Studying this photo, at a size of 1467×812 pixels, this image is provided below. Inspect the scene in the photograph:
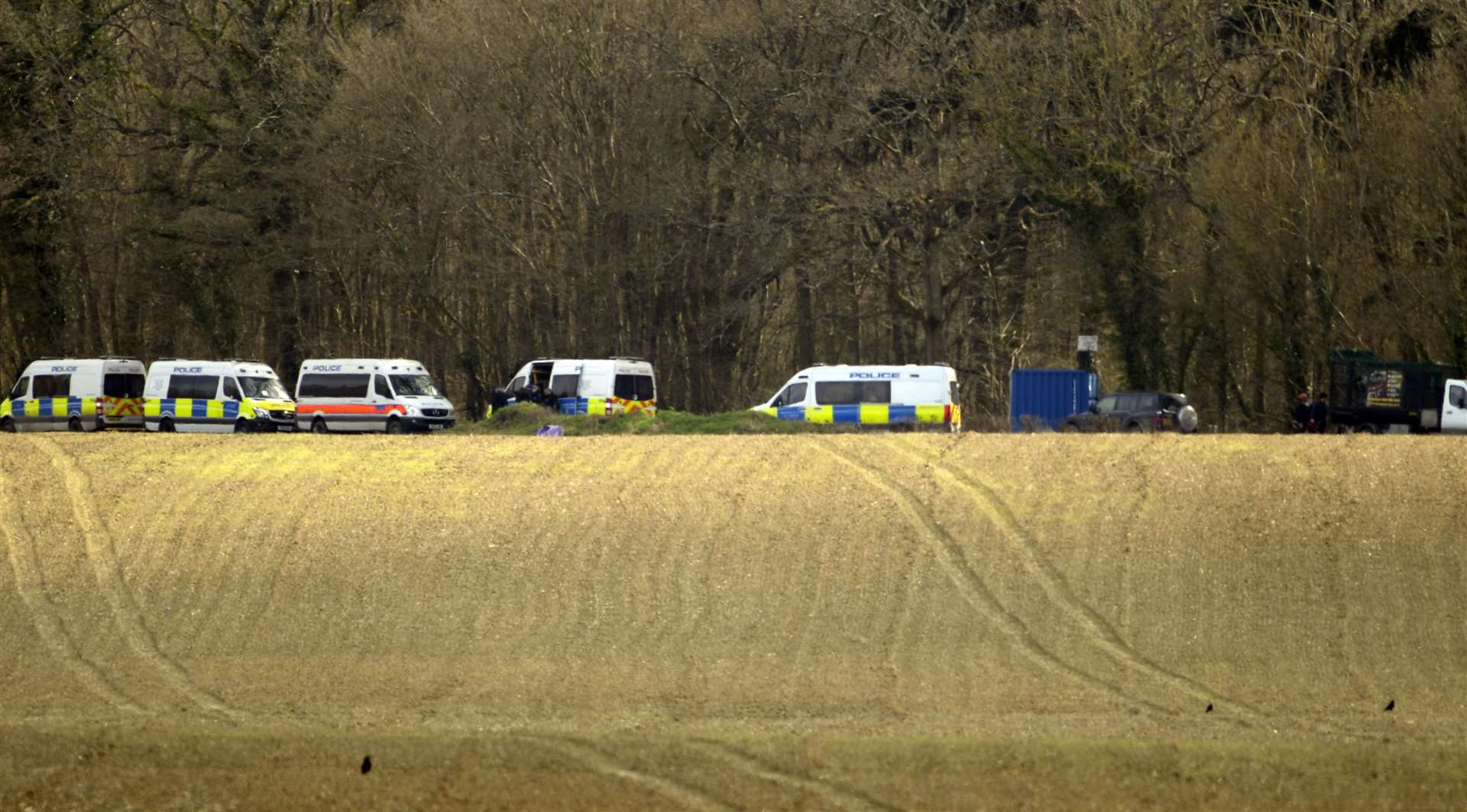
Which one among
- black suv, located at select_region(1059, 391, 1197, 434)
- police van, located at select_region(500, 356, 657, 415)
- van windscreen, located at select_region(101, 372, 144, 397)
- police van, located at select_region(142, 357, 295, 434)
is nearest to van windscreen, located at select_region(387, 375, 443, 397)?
police van, located at select_region(500, 356, 657, 415)

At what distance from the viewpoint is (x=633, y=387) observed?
3950 centimetres

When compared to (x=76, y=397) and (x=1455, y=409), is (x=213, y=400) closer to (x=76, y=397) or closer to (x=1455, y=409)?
(x=76, y=397)

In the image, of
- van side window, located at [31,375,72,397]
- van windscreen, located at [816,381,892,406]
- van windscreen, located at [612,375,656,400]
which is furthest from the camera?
van side window, located at [31,375,72,397]

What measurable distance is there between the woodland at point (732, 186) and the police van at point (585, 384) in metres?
7.47

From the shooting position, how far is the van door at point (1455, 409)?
2973cm

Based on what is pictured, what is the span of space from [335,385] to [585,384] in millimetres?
6058

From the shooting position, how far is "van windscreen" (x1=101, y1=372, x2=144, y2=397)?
40688mm

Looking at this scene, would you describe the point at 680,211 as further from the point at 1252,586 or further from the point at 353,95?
the point at 1252,586

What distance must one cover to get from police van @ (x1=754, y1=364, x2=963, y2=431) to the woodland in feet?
27.1

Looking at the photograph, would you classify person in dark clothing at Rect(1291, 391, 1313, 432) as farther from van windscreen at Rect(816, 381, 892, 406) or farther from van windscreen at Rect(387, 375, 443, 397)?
van windscreen at Rect(387, 375, 443, 397)

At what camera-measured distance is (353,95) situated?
154ft

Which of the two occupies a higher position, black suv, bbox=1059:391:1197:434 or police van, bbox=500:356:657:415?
police van, bbox=500:356:657:415

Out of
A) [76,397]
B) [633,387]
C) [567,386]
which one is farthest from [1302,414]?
[76,397]

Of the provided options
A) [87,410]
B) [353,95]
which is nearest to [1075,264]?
[353,95]
